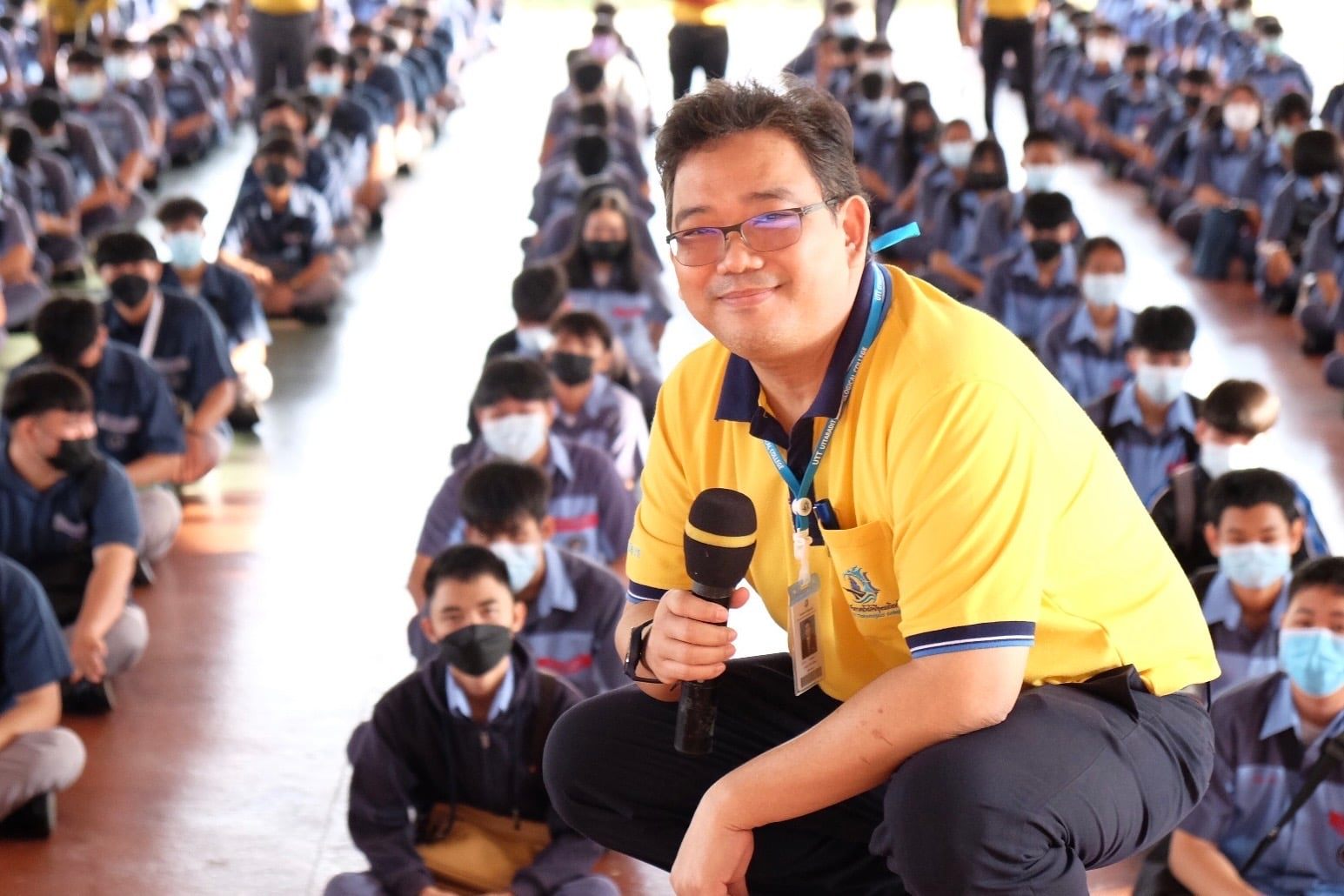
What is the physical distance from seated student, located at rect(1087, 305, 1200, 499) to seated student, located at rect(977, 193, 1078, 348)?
5.32 ft

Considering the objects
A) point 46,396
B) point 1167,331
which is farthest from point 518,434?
point 1167,331

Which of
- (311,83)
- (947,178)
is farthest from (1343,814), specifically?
(311,83)

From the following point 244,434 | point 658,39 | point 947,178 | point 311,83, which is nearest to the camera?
point 244,434

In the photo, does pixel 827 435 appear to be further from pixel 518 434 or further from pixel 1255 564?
pixel 518 434

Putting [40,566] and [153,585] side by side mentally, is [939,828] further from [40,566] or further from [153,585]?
[153,585]

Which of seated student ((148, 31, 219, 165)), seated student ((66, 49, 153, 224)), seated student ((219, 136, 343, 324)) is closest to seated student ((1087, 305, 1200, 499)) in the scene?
seated student ((219, 136, 343, 324))

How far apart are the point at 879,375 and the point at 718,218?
21 cm

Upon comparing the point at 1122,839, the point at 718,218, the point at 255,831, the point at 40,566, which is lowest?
the point at 255,831

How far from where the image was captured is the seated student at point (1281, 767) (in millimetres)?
3232

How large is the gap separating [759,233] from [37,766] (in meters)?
2.63

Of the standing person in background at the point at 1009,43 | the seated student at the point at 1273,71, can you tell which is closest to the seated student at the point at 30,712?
the standing person in background at the point at 1009,43

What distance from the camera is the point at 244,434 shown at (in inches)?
259

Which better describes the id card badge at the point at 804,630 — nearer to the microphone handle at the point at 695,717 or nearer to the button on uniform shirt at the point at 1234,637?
the microphone handle at the point at 695,717

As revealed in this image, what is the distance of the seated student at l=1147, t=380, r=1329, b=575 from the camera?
4.32 meters
